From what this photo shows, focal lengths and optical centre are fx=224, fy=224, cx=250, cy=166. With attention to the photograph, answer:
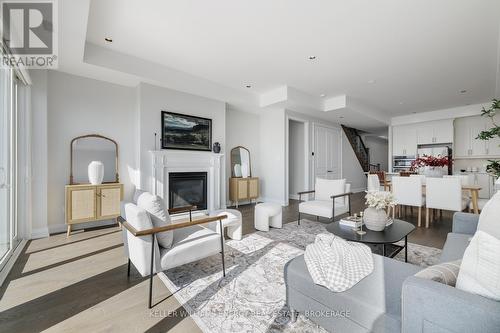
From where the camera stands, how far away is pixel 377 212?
2.47 m

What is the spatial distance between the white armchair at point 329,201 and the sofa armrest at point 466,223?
157 centimetres

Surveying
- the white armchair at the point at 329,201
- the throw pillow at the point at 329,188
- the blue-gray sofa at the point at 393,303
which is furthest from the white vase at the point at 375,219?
the throw pillow at the point at 329,188

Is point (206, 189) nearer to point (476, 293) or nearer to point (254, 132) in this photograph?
point (254, 132)

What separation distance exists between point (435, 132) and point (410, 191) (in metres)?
4.34

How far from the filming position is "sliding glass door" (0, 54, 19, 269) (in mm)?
2607

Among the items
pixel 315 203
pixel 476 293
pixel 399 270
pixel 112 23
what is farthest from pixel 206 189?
pixel 476 293

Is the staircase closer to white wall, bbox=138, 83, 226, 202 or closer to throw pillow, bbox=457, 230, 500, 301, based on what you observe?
white wall, bbox=138, 83, 226, 202

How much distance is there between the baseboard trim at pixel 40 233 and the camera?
328cm

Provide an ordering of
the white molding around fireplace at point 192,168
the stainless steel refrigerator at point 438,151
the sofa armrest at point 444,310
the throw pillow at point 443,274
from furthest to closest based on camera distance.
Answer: the stainless steel refrigerator at point 438,151 < the white molding around fireplace at point 192,168 < the throw pillow at point 443,274 < the sofa armrest at point 444,310

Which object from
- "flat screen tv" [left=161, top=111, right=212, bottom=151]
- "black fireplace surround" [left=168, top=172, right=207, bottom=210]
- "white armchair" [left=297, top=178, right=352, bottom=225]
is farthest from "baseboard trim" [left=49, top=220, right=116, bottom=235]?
"white armchair" [left=297, top=178, right=352, bottom=225]

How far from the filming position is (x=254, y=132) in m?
6.56

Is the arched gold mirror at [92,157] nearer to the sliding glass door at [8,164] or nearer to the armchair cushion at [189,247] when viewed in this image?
the sliding glass door at [8,164]

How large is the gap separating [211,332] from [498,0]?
13.5 feet

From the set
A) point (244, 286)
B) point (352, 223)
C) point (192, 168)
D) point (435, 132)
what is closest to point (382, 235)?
point (352, 223)
